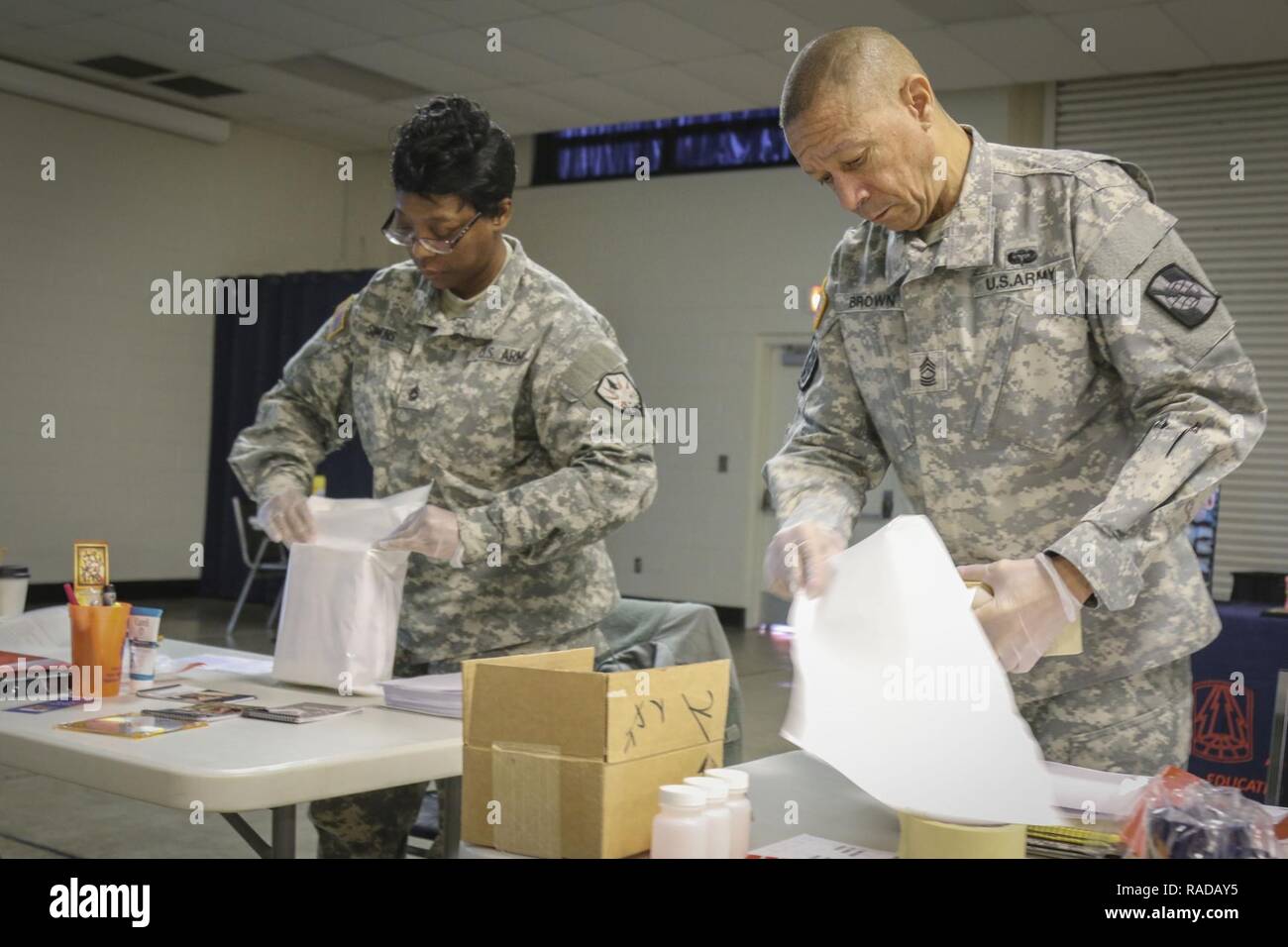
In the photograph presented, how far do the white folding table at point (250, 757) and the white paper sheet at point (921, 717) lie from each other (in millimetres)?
731

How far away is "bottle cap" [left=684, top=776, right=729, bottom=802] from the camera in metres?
1.09

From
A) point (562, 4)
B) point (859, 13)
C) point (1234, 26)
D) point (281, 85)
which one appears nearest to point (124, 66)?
point (281, 85)

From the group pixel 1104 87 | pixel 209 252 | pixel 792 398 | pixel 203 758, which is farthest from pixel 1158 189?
pixel 203 758

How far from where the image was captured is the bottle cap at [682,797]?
106cm

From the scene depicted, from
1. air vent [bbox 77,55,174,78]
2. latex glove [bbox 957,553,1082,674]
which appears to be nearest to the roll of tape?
latex glove [bbox 957,553,1082,674]

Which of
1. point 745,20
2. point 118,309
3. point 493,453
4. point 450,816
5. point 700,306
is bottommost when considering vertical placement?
point 450,816

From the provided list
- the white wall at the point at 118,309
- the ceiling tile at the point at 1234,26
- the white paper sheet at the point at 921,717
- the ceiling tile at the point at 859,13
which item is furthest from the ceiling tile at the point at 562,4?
the white paper sheet at the point at 921,717

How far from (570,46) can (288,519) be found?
626cm

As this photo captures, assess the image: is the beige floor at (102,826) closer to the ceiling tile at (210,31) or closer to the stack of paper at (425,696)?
the stack of paper at (425,696)

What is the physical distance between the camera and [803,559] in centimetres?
134

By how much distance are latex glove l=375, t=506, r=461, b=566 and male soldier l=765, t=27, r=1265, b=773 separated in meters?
0.60

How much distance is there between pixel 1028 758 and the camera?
3.74 ft

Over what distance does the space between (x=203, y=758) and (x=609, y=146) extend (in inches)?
359

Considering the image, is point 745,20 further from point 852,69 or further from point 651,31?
point 852,69
